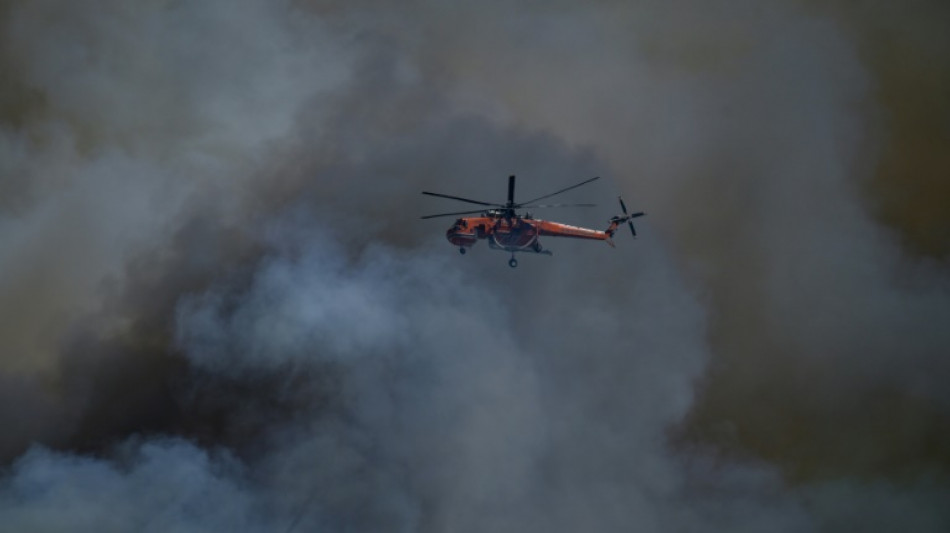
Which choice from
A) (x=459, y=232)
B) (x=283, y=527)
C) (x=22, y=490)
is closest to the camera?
(x=459, y=232)

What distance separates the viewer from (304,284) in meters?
69.6

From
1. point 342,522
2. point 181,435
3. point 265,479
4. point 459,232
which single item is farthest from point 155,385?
point 459,232

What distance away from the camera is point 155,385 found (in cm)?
7062

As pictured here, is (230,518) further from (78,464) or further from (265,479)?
(78,464)

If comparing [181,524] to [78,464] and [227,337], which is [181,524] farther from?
[227,337]

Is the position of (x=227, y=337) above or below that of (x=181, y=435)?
above

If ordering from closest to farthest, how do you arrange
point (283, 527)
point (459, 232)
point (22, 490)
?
point (459, 232)
point (22, 490)
point (283, 527)

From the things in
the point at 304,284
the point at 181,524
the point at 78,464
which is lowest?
the point at 181,524

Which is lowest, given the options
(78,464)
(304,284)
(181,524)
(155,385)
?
(181,524)

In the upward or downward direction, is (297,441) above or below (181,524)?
above

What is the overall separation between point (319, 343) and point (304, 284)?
462 cm

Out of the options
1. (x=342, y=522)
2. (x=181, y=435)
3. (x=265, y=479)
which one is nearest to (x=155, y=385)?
(x=181, y=435)

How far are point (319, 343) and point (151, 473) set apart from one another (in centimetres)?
1495

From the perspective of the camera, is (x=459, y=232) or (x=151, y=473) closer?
(x=459, y=232)
